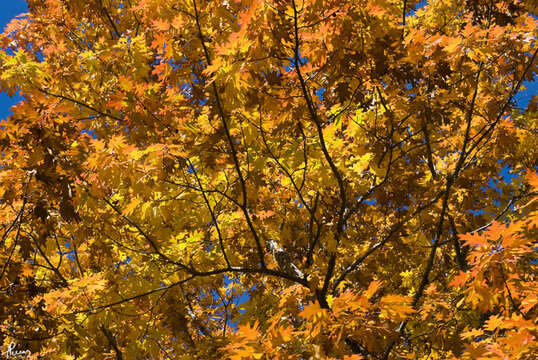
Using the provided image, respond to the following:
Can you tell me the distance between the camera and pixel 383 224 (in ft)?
24.4

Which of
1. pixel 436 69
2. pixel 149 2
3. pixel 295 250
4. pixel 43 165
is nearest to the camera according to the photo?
pixel 43 165

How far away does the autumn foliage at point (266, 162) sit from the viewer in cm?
280

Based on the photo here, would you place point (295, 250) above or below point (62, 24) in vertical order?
below

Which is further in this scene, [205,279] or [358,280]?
[358,280]

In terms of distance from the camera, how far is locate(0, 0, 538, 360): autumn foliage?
2.80 metres

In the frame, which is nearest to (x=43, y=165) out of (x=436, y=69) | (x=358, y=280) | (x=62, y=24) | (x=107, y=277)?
(x=107, y=277)

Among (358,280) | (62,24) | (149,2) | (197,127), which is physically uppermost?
(62,24)

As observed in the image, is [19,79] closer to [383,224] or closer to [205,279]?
[205,279]

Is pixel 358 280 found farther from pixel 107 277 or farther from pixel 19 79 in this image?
pixel 19 79

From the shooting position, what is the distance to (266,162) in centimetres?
437

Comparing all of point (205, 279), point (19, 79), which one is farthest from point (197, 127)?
point (19, 79)

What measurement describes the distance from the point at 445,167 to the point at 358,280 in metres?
2.41

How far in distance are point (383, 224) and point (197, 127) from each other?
15.6 ft

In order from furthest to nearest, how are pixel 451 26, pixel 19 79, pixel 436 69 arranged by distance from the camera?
1. pixel 451 26
2. pixel 19 79
3. pixel 436 69
